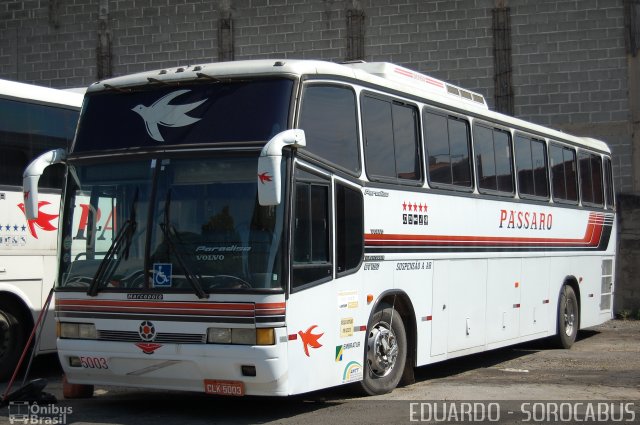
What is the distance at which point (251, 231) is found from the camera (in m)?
8.48

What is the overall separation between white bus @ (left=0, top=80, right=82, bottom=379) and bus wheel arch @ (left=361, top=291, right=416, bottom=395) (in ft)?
13.7

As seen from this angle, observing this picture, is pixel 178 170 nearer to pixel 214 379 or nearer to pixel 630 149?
pixel 214 379

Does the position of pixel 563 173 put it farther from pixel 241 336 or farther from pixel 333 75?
pixel 241 336

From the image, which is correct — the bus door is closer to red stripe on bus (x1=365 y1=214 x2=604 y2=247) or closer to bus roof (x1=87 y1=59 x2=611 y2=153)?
red stripe on bus (x1=365 y1=214 x2=604 y2=247)

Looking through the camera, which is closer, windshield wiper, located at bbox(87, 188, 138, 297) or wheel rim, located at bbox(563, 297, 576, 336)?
windshield wiper, located at bbox(87, 188, 138, 297)

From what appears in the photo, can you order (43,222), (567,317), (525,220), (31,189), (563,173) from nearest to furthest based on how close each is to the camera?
(31,189) < (43,222) < (525,220) < (563,173) < (567,317)

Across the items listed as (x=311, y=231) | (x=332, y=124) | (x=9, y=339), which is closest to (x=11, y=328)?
(x=9, y=339)

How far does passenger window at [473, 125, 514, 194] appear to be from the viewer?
12.7 metres

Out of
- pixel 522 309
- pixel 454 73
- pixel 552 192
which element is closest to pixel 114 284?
pixel 522 309

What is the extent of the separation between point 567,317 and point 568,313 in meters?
0.07

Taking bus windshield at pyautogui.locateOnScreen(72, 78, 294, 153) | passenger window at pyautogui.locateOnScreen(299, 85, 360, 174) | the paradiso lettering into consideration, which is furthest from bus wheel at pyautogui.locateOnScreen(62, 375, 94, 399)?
the paradiso lettering

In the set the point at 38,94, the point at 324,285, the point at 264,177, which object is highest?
the point at 38,94

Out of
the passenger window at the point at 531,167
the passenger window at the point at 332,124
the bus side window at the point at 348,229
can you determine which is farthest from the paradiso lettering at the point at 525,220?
the passenger window at the point at 332,124

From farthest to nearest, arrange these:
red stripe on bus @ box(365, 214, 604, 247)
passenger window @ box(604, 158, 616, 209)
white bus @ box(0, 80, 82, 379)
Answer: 1. passenger window @ box(604, 158, 616, 209)
2. white bus @ box(0, 80, 82, 379)
3. red stripe on bus @ box(365, 214, 604, 247)
